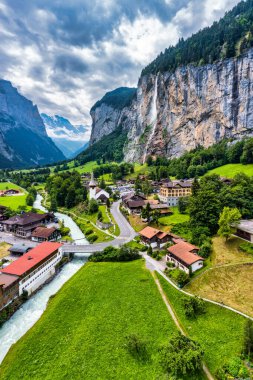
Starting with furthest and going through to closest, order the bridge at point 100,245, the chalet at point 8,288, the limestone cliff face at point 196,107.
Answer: the limestone cliff face at point 196,107 < the bridge at point 100,245 < the chalet at point 8,288

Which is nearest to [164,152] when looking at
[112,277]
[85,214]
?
[85,214]

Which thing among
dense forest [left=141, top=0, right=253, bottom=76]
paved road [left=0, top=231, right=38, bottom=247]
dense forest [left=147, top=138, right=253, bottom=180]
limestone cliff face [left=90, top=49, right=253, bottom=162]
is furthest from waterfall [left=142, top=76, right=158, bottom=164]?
paved road [left=0, top=231, right=38, bottom=247]

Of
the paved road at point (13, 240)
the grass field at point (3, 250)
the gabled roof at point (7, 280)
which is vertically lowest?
the grass field at point (3, 250)

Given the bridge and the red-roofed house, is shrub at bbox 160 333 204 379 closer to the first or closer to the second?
the red-roofed house

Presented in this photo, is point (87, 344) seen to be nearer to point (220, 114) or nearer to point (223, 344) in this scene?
point (223, 344)

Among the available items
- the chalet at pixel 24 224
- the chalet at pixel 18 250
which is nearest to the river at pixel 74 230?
the chalet at pixel 24 224

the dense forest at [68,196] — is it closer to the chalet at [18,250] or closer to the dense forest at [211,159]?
the dense forest at [211,159]
